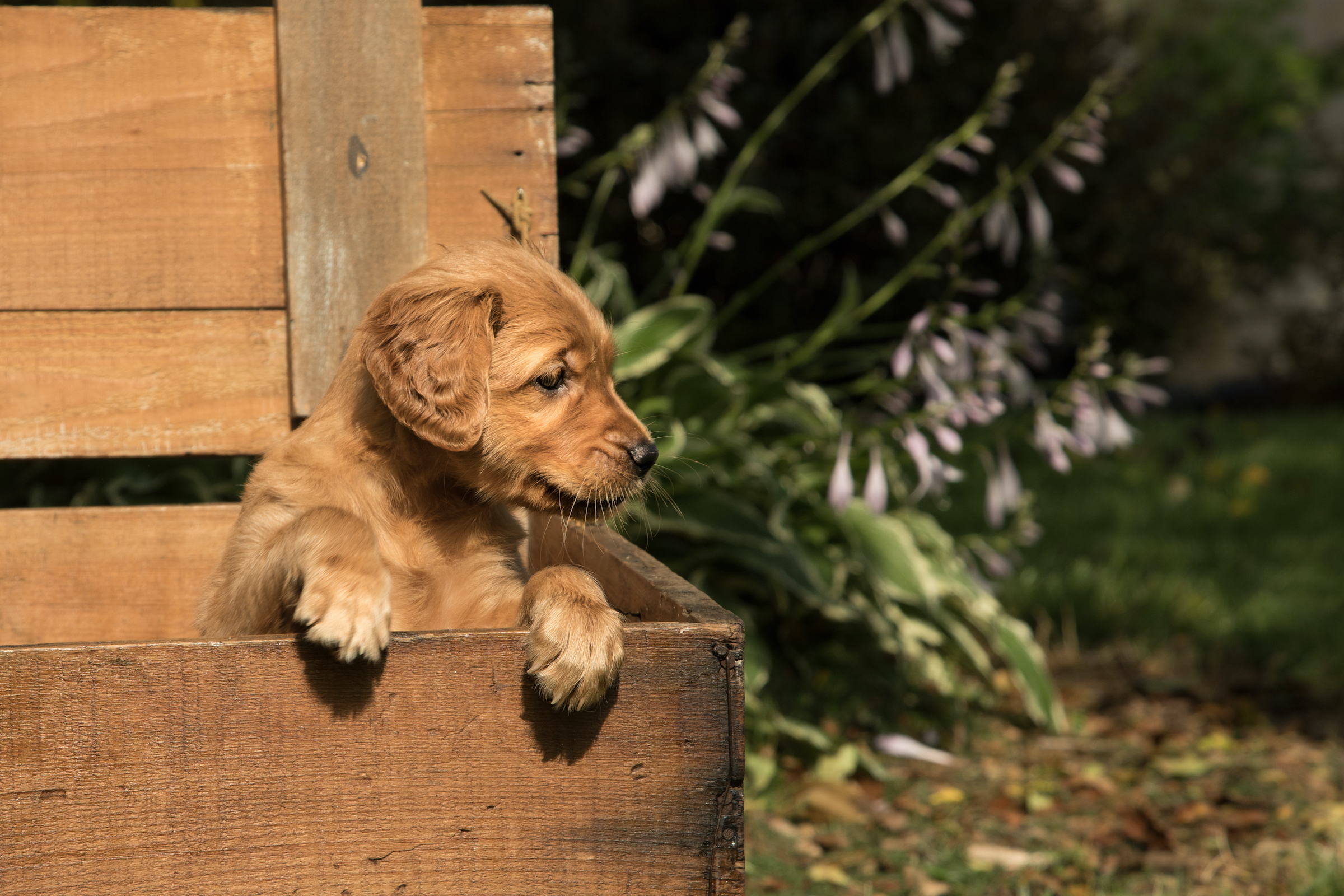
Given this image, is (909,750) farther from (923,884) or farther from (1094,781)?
(923,884)

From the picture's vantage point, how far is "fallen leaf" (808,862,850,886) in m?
3.18

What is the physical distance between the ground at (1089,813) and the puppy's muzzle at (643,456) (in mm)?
1518

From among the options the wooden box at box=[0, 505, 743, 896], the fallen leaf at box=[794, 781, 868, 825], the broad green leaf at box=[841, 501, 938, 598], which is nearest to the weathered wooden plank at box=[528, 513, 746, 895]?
the wooden box at box=[0, 505, 743, 896]

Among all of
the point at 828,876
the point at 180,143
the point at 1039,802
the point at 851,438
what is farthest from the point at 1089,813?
the point at 180,143

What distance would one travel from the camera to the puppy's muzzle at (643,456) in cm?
206

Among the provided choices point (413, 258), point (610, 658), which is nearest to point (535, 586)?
point (610, 658)

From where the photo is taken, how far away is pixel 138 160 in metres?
2.47

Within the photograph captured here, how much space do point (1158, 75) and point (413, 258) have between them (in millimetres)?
10954

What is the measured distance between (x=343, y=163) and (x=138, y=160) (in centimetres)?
41

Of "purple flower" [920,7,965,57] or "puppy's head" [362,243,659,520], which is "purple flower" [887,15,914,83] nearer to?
"purple flower" [920,7,965,57]

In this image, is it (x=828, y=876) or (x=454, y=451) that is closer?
(x=454, y=451)

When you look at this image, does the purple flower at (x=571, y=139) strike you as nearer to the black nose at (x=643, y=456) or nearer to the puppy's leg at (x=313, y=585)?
the black nose at (x=643, y=456)

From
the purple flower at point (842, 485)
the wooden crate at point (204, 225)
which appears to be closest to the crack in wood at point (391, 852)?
the wooden crate at point (204, 225)

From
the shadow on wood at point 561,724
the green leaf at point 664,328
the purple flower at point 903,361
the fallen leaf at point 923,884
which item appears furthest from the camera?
the green leaf at point 664,328
